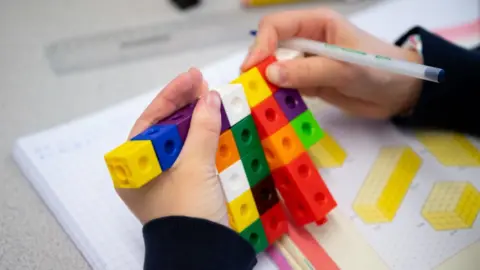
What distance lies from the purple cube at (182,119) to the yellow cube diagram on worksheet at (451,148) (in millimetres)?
270

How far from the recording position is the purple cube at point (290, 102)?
0.43 meters

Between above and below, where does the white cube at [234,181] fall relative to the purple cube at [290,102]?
below

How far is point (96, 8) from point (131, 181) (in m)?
0.40

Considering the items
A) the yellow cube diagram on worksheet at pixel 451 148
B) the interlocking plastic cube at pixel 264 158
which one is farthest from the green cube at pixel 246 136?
the yellow cube diagram on worksheet at pixel 451 148

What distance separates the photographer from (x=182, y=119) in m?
0.38

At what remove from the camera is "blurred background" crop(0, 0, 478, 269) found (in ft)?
1.79

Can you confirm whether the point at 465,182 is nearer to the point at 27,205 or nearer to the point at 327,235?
the point at 327,235

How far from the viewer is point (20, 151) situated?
50 centimetres

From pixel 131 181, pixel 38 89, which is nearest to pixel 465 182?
pixel 131 181

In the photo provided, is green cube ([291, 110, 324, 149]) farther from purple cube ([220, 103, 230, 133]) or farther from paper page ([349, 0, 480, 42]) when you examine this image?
paper page ([349, 0, 480, 42])

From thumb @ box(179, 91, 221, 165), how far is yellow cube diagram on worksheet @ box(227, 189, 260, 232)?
42mm

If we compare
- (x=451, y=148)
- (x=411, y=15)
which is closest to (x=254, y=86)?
(x=451, y=148)

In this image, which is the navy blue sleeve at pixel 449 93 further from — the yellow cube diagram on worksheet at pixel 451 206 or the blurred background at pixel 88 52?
the blurred background at pixel 88 52

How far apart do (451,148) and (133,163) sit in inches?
13.8
